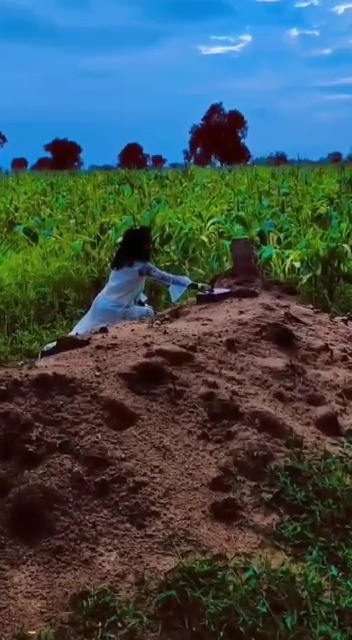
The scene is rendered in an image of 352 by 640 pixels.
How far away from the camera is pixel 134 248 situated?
5387mm

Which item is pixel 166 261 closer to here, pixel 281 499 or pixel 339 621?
pixel 281 499

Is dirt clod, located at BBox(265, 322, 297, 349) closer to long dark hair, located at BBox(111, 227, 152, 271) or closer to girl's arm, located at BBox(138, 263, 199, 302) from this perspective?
girl's arm, located at BBox(138, 263, 199, 302)

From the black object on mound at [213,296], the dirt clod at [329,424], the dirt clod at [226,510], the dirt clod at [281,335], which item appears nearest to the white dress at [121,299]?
the black object on mound at [213,296]

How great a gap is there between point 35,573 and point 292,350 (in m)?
1.66

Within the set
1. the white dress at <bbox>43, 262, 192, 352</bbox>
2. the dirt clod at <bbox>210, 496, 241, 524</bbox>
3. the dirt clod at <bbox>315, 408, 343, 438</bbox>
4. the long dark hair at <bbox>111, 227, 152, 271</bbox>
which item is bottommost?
the dirt clod at <bbox>210, 496, 241, 524</bbox>

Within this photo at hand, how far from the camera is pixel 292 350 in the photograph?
4441mm

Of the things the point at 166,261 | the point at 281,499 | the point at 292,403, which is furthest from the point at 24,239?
the point at 281,499

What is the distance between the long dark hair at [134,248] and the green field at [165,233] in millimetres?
696

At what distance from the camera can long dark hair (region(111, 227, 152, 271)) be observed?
17.5 ft

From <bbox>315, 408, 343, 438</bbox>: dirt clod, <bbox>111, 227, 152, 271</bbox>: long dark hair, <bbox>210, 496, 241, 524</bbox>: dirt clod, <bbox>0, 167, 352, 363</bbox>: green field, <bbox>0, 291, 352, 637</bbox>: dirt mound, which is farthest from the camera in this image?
<bbox>0, 167, 352, 363</bbox>: green field

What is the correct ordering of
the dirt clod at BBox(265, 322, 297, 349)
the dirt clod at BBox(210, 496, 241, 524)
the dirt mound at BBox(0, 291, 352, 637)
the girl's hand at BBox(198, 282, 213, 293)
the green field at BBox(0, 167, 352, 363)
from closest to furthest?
1. the dirt mound at BBox(0, 291, 352, 637)
2. the dirt clod at BBox(210, 496, 241, 524)
3. the dirt clod at BBox(265, 322, 297, 349)
4. the girl's hand at BBox(198, 282, 213, 293)
5. the green field at BBox(0, 167, 352, 363)

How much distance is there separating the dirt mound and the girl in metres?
0.77

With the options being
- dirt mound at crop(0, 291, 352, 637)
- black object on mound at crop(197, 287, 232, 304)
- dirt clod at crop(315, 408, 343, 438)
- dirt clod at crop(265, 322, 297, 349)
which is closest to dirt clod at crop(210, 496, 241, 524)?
dirt mound at crop(0, 291, 352, 637)

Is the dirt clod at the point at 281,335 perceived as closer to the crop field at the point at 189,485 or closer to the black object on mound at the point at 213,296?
the crop field at the point at 189,485
